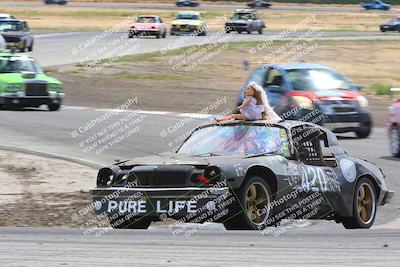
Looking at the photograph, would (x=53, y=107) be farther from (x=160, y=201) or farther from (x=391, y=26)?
(x=391, y=26)

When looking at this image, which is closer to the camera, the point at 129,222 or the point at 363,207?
the point at 129,222

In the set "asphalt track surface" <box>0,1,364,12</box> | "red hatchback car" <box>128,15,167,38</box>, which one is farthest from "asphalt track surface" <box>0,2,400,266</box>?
"asphalt track surface" <box>0,1,364,12</box>

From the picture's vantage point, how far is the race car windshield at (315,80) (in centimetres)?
2331

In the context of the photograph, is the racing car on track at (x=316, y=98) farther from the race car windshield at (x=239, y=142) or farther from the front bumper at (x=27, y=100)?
the race car windshield at (x=239, y=142)

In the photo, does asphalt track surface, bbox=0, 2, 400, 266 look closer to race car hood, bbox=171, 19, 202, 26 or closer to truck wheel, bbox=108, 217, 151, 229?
truck wheel, bbox=108, 217, 151, 229

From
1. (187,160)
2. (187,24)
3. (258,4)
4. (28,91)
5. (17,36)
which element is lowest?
(258,4)

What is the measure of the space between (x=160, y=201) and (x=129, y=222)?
1.87 ft

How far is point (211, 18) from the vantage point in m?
84.9

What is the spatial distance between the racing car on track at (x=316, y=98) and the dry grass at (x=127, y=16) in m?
49.7

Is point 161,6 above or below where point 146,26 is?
below

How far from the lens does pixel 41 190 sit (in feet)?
50.8

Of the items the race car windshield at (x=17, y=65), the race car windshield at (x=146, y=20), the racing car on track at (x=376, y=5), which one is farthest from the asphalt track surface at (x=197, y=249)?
the racing car on track at (x=376, y=5)

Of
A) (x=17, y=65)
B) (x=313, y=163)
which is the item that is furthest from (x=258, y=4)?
(x=313, y=163)

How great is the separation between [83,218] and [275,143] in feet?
9.34
